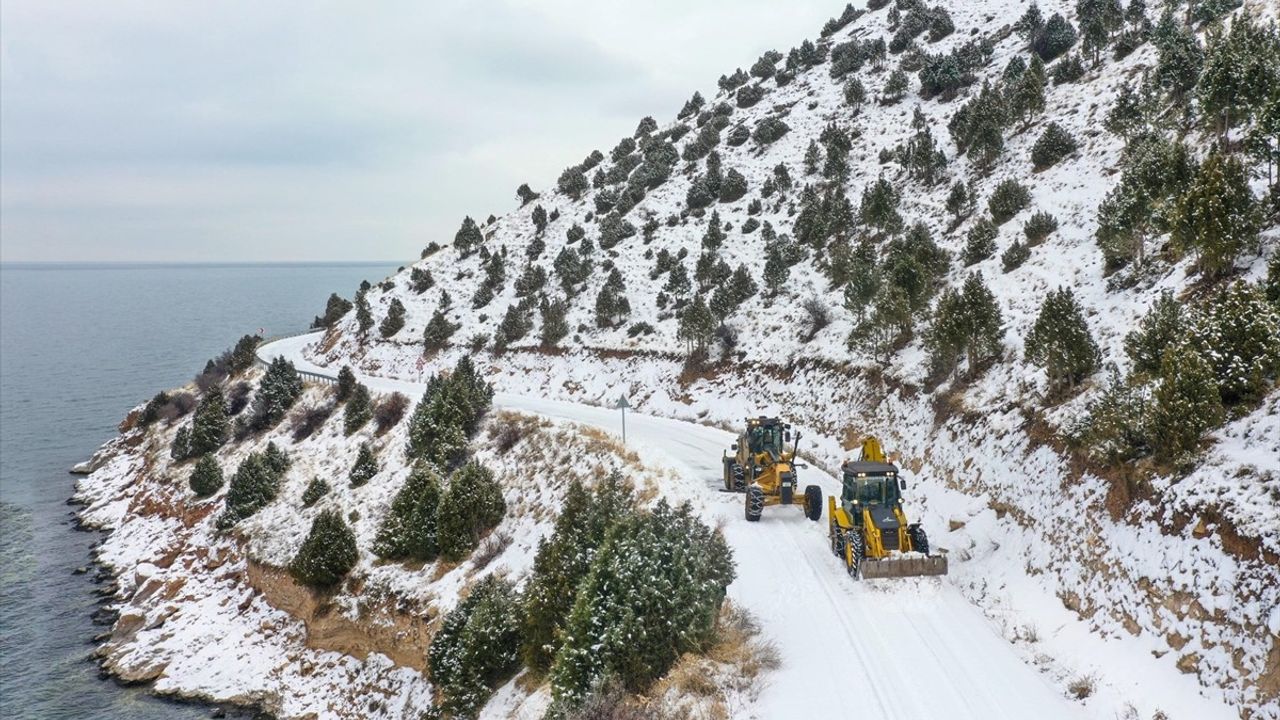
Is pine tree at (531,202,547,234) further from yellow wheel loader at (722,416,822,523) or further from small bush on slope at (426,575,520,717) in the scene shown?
small bush on slope at (426,575,520,717)

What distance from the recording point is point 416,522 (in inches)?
1055

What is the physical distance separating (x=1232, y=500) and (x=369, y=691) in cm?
2466

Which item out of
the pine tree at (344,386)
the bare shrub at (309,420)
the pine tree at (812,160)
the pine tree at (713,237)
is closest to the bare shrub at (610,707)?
the bare shrub at (309,420)

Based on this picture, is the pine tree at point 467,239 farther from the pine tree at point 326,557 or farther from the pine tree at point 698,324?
the pine tree at point 326,557

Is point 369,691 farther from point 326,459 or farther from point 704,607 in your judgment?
point 326,459

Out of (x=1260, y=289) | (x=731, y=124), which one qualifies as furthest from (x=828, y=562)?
(x=731, y=124)

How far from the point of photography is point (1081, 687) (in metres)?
10.8

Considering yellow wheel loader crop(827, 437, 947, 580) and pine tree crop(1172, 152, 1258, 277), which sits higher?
pine tree crop(1172, 152, 1258, 277)

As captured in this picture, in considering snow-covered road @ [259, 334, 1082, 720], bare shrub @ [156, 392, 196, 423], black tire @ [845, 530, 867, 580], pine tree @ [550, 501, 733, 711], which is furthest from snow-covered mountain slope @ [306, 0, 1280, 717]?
bare shrub @ [156, 392, 196, 423]

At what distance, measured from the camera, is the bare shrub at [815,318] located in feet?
128

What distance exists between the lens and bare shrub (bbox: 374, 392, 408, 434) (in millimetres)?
39281

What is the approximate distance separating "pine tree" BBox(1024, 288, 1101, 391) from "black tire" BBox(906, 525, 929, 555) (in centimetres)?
789

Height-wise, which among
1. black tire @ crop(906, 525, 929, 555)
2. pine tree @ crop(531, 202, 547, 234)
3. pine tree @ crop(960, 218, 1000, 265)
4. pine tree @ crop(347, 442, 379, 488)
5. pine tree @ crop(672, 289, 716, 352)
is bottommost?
pine tree @ crop(347, 442, 379, 488)

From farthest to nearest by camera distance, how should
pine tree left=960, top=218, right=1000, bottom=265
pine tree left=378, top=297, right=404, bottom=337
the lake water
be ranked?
pine tree left=378, top=297, right=404, bottom=337, pine tree left=960, top=218, right=1000, bottom=265, the lake water
